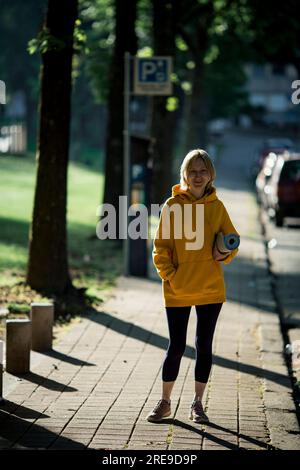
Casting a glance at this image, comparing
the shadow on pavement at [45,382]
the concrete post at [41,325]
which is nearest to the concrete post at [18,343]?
the shadow on pavement at [45,382]

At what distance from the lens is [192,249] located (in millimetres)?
7199

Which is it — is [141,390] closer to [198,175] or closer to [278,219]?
[198,175]

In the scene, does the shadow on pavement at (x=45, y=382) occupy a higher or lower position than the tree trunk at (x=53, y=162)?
lower

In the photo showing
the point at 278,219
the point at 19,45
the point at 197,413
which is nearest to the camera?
the point at 197,413

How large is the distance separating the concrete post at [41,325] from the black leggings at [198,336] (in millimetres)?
2387

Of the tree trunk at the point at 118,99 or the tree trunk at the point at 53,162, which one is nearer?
the tree trunk at the point at 53,162

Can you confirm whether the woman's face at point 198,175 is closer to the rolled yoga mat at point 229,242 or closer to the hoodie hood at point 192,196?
the hoodie hood at point 192,196

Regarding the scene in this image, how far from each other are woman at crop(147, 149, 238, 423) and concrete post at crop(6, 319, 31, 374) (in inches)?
66.0

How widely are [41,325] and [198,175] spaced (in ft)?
9.74

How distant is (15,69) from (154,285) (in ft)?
173

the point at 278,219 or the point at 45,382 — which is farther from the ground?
the point at 45,382

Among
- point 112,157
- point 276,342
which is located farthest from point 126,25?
point 276,342

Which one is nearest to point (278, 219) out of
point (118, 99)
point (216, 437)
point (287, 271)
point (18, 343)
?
point (118, 99)

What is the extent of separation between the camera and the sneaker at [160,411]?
7.25 m
